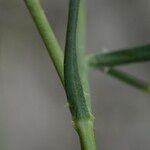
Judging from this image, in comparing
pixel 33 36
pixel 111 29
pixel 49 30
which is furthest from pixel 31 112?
pixel 49 30

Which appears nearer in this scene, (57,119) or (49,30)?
(49,30)

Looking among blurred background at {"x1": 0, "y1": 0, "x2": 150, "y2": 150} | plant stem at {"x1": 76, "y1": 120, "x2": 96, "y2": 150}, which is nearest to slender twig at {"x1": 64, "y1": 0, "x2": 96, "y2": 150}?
plant stem at {"x1": 76, "y1": 120, "x2": 96, "y2": 150}

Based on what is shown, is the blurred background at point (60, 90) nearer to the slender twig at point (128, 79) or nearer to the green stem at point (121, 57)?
the slender twig at point (128, 79)

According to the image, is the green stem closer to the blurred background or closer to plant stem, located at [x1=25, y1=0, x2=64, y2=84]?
plant stem, located at [x1=25, y1=0, x2=64, y2=84]

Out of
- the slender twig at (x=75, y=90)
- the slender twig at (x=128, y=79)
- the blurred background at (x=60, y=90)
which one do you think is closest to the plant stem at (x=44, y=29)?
the slender twig at (x=75, y=90)

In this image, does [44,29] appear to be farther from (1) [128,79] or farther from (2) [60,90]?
(2) [60,90]

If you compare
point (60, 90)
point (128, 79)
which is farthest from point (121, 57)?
point (60, 90)

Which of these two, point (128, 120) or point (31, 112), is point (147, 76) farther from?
point (31, 112)
